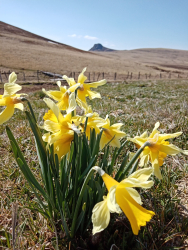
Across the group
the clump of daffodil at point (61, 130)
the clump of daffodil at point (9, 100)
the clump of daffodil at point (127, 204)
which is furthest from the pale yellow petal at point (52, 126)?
the clump of daffodil at point (127, 204)

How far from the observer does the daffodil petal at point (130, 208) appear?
66cm

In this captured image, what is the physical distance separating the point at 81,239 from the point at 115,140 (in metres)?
0.55

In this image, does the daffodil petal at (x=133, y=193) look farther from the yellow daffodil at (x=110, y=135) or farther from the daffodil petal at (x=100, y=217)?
the yellow daffodil at (x=110, y=135)

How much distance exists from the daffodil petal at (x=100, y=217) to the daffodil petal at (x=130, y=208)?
59mm

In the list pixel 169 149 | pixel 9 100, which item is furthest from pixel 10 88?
pixel 169 149

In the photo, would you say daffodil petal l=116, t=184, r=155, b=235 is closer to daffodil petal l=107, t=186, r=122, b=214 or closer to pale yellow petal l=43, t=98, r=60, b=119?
daffodil petal l=107, t=186, r=122, b=214

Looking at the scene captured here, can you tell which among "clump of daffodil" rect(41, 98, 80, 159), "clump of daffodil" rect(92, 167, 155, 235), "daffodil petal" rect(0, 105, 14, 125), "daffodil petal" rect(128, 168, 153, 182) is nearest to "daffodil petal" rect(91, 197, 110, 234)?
"clump of daffodil" rect(92, 167, 155, 235)

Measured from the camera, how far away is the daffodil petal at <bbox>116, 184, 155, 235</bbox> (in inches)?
25.9

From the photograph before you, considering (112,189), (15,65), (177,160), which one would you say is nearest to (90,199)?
(112,189)

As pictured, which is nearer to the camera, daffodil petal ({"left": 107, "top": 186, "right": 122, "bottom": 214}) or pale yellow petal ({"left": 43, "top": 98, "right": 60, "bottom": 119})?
daffodil petal ({"left": 107, "top": 186, "right": 122, "bottom": 214})

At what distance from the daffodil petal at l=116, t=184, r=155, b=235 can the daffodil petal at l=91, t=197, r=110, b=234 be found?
6 cm

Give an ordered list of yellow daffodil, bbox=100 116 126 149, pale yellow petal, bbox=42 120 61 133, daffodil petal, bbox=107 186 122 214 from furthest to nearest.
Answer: yellow daffodil, bbox=100 116 126 149 → pale yellow petal, bbox=42 120 61 133 → daffodil petal, bbox=107 186 122 214

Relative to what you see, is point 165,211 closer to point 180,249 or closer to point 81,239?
point 180,249

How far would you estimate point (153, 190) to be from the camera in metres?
1.40
